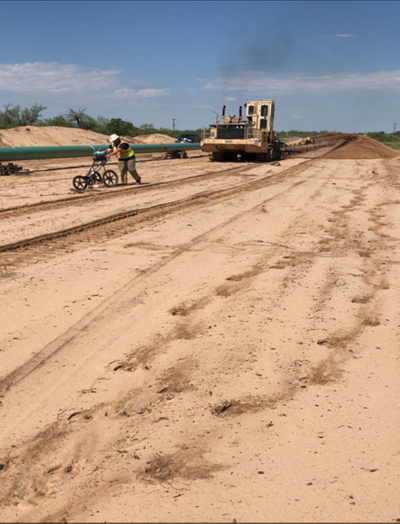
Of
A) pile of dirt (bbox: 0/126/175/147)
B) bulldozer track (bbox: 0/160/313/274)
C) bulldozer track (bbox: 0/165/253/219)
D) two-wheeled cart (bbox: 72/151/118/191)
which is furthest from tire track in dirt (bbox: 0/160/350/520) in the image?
pile of dirt (bbox: 0/126/175/147)

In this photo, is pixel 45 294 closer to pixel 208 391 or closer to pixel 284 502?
pixel 208 391

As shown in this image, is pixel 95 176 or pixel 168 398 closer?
pixel 168 398

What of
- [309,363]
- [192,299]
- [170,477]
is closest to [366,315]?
[309,363]

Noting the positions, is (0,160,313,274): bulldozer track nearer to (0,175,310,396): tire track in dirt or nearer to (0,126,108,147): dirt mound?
(0,175,310,396): tire track in dirt

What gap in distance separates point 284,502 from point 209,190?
515 inches

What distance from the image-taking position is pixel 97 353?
4355 millimetres

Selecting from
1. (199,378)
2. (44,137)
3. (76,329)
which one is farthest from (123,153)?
(44,137)

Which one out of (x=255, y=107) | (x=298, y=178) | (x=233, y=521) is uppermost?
(x=255, y=107)

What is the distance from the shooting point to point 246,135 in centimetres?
2680

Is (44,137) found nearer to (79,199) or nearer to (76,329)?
(79,199)

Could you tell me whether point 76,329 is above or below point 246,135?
below

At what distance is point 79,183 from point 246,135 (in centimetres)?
1384

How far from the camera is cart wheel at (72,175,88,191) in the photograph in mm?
14788

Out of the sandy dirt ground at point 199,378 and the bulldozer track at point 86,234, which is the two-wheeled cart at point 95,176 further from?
the sandy dirt ground at point 199,378
